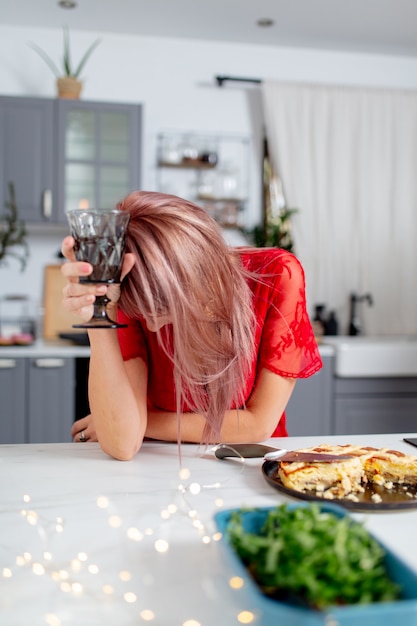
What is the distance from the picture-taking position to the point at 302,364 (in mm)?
1495

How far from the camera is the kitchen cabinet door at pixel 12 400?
311cm

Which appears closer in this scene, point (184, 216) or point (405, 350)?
Result: point (184, 216)

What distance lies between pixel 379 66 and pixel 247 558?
3991 millimetres

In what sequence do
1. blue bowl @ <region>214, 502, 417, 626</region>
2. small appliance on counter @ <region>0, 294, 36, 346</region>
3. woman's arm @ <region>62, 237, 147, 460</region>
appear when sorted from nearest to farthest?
1. blue bowl @ <region>214, 502, 417, 626</region>
2. woman's arm @ <region>62, 237, 147, 460</region>
3. small appliance on counter @ <region>0, 294, 36, 346</region>

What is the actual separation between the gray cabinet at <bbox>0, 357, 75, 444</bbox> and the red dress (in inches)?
66.5

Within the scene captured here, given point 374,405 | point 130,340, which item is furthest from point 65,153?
point 130,340

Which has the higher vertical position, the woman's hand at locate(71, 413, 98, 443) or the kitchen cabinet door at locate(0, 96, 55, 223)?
the kitchen cabinet door at locate(0, 96, 55, 223)

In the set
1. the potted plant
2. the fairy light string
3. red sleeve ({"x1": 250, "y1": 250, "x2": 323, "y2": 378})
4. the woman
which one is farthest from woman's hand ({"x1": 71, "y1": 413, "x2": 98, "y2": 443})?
the potted plant

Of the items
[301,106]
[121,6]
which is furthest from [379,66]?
[121,6]

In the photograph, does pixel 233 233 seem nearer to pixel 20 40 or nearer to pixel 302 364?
pixel 20 40

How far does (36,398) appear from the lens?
3.13m

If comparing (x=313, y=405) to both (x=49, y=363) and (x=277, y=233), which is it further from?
(x=49, y=363)

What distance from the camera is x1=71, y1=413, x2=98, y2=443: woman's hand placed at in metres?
1.51

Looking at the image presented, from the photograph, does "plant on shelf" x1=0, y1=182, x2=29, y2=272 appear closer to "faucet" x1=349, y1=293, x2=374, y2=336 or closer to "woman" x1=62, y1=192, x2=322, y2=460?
"faucet" x1=349, y1=293, x2=374, y2=336
